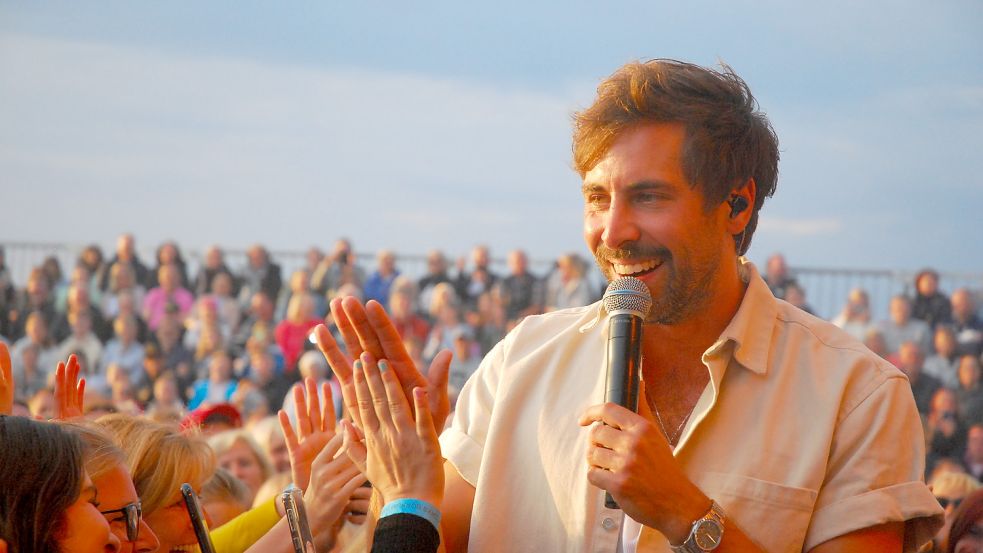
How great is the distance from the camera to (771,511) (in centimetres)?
295

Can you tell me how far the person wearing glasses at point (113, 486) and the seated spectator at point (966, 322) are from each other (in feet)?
31.4

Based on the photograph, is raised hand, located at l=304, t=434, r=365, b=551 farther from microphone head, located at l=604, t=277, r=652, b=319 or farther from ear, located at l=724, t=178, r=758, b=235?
ear, located at l=724, t=178, r=758, b=235

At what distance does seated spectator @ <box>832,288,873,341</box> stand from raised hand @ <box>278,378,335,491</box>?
28.8 ft

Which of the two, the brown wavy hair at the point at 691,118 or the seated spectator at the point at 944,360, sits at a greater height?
the brown wavy hair at the point at 691,118

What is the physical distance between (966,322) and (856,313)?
1.04 metres

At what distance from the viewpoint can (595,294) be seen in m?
13.0

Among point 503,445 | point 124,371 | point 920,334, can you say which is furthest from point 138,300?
point 503,445

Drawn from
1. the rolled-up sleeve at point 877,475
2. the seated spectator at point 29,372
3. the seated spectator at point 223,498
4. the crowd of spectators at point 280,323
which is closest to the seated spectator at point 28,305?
the crowd of spectators at point 280,323

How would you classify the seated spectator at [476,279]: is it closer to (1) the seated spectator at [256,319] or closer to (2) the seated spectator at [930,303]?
(1) the seated spectator at [256,319]

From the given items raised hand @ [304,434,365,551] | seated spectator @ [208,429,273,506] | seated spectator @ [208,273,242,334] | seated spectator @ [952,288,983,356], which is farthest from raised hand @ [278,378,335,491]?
seated spectator @ [208,273,242,334]

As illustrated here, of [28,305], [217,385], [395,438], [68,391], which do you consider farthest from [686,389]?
[28,305]

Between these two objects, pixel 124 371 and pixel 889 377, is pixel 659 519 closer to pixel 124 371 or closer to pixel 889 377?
pixel 889 377

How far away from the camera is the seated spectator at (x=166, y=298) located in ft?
49.2

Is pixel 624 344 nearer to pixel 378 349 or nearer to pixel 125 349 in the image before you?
pixel 378 349
